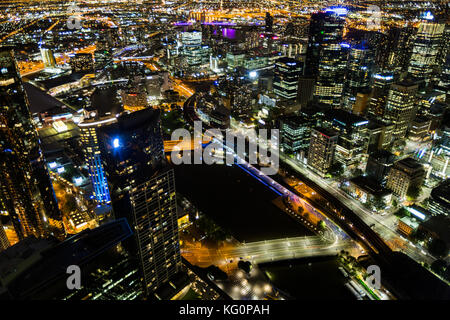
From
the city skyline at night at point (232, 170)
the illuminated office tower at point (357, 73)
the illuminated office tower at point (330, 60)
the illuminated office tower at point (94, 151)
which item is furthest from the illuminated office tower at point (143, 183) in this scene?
the illuminated office tower at point (357, 73)

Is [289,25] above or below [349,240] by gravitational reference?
above

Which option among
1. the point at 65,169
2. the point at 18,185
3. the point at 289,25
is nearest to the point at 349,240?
the point at 18,185

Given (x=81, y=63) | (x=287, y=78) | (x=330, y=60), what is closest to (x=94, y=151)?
(x=287, y=78)

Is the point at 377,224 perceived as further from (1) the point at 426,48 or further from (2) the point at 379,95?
(1) the point at 426,48

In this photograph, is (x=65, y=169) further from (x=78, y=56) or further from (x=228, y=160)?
(x=78, y=56)

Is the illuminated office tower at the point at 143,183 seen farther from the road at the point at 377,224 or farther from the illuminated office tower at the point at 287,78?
the illuminated office tower at the point at 287,78
